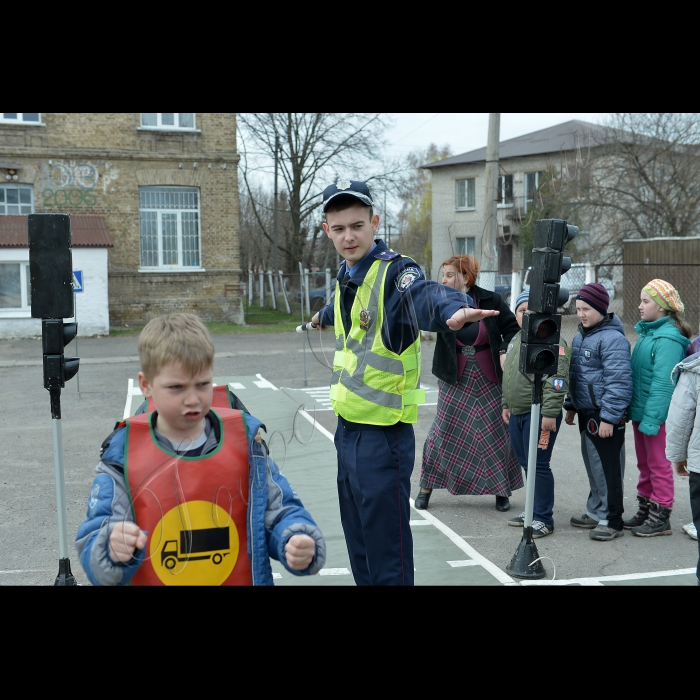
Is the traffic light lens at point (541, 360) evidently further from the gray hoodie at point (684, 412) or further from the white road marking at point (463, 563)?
the white road marking at point (463, 563)

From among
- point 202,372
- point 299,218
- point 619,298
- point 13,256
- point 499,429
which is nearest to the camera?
point 202,372

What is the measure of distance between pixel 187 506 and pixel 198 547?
14cm

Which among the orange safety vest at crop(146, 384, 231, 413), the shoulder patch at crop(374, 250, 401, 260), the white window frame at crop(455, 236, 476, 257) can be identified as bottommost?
the orange safety vest at crop(146, 384, 231, 413)

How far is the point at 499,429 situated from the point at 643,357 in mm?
1357

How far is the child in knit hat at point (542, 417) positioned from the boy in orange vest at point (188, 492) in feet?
Result: 13.7

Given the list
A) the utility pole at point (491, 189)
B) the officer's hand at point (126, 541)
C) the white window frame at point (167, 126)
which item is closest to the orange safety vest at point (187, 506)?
the officer's hand at point (126, 541)

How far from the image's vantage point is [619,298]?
74.3ft

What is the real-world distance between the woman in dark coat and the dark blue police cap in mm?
3159

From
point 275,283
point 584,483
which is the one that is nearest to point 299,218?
point 275,283

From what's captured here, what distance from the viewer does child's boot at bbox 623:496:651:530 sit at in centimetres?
658

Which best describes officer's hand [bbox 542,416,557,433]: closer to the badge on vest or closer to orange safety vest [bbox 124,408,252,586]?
the badge on vest

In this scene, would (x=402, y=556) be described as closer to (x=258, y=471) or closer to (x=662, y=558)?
(x=258, y=471)

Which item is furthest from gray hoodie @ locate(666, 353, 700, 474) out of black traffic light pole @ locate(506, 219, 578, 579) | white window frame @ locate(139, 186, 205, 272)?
white window frame @ locate(139, 186, 205, 272)

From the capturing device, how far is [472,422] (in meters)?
6.89
